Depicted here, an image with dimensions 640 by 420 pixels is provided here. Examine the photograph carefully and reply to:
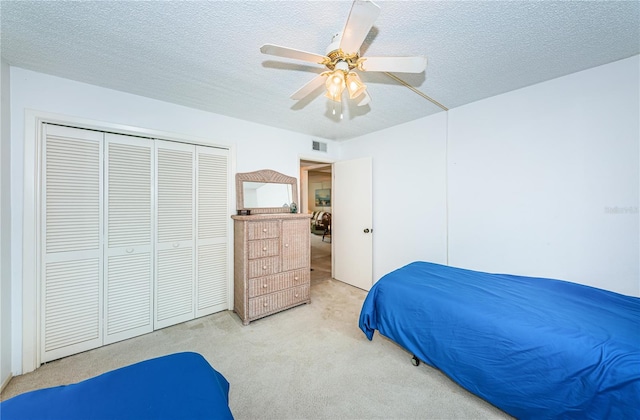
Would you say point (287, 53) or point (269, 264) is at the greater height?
point (287, 53)

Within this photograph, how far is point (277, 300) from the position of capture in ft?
9.02

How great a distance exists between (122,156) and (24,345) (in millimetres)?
1697

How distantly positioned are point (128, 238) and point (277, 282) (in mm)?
1575

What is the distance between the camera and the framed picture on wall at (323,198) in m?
8.80

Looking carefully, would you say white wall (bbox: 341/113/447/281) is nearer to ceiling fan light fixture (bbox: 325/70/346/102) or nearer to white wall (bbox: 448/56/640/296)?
white wall (bbox: 448/56/640/296)

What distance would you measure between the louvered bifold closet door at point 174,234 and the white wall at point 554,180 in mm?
3017

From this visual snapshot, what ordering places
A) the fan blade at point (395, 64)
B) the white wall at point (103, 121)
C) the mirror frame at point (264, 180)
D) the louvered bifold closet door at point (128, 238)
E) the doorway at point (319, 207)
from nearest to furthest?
the fan blade at point (395, 64) < the white wall at point (103, 121) < the louvered bifold closet door at point (128, 238) < the mirror frame at point (264, 180) < the doorway at point (319, 207)

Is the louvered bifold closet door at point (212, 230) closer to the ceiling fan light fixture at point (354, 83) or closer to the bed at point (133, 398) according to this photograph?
the bed at point (133, 398)

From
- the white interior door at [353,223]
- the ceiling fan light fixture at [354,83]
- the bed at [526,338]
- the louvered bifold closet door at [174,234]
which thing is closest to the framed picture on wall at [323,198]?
the white interior door at [353,223]

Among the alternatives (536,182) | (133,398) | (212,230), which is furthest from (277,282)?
(536,182)

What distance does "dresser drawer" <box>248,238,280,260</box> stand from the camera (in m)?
2.58

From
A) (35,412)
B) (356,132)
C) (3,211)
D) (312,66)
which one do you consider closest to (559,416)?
(35,412)

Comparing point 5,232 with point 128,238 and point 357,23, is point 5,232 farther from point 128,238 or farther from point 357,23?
point 357,23

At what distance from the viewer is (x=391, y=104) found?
251 cm
